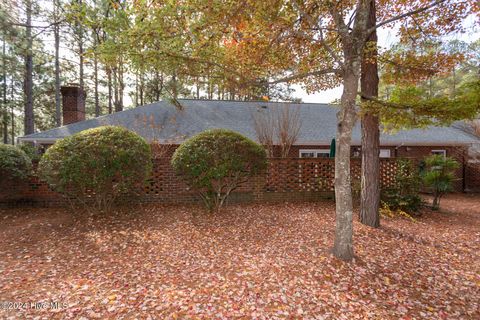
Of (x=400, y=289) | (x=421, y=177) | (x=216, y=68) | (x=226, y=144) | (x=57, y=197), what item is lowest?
(x=400, y=289)

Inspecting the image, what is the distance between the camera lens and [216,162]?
19.1 ft

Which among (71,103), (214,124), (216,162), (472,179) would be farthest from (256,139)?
(472,179)

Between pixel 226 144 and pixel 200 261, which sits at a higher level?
pixel 226 144

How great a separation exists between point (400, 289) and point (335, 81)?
509 centimetres

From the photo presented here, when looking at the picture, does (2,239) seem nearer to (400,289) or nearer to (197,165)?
(197,165)

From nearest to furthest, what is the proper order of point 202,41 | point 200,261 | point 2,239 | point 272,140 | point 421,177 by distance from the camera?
point 200,261, point 202,41, point 2,239, point 421,177, point 272,140

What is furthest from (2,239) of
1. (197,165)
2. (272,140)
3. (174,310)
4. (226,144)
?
(272,140)

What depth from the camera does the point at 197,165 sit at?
5.75 metres

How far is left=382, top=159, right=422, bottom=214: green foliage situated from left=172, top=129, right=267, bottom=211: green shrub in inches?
152

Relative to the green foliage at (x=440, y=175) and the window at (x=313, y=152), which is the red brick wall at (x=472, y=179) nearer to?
the green foliage at (x=440, y=175)

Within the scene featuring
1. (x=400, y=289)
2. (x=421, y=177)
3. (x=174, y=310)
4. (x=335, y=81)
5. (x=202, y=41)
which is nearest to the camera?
(x=174, y=310)

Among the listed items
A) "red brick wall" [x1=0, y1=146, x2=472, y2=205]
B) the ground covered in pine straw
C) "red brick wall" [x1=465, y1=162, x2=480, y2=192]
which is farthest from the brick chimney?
"red brick wall" [x1=465, y1=162, x2=480, y2=192]

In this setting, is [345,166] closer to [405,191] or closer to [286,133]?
[405,191]

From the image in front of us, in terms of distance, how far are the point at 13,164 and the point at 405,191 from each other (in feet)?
35.7
